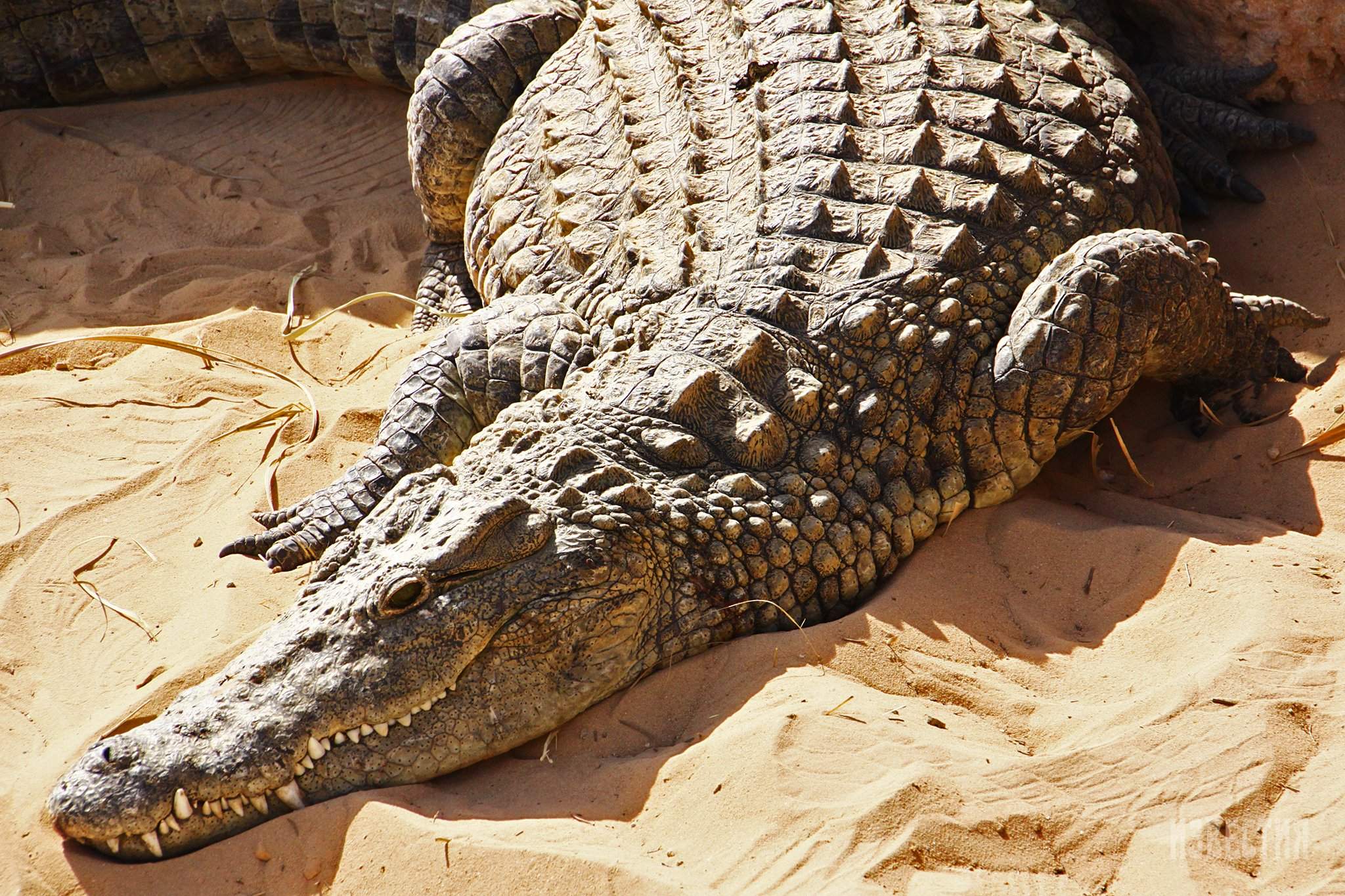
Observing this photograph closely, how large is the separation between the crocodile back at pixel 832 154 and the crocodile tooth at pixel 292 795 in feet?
6.02

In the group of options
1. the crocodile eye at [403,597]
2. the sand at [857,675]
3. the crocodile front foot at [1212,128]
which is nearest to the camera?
the sand at [857,675]

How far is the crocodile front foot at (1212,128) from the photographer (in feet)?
15.6

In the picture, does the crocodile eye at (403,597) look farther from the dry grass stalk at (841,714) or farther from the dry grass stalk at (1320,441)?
the dry grass stalk at (1320,441)

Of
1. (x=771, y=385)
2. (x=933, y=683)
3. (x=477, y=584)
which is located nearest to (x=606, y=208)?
(x=771, y=385)

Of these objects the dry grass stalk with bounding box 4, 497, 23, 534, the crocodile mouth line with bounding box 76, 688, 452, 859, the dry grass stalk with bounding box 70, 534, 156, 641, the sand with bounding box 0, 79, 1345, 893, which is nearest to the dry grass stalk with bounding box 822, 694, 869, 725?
the sand with bounding box 0, 79, 1345, 893

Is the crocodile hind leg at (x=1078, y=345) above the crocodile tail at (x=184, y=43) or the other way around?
the other way around

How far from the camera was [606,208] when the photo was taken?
4215mm

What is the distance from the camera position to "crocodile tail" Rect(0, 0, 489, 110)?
21.2ft

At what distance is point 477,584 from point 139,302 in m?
3.37

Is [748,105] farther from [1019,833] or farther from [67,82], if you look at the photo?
[67,82]

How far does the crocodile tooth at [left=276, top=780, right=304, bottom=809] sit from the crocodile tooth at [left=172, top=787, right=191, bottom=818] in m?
0.21

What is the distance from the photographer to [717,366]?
3449 mm

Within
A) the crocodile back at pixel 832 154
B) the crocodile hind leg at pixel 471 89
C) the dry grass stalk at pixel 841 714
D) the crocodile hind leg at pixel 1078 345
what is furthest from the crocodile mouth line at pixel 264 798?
the crocodile hind leg at pixel 471 89

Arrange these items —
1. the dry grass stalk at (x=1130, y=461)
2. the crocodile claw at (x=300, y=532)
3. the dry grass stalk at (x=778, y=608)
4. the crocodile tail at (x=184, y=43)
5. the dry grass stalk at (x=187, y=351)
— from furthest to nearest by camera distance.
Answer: the crocodile tail at (x=184, y=43) → the dry grass stalk at (x=187, y=351) → the crocodile claw at (x=300, y=532) → the dry grass stalk at (x=1130, y=461) → the dry grass stalk at (x=778, y=608)
